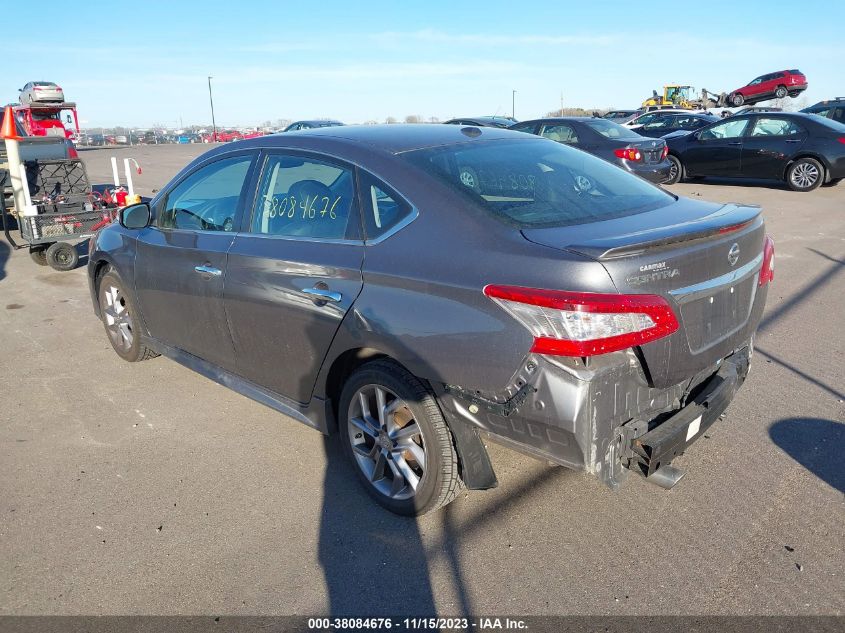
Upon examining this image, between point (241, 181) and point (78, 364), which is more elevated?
point (241, 181)

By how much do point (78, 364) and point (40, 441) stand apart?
141 centimetres

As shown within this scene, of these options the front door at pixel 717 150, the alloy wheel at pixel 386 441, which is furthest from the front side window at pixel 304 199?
the front door at pixel 717 150

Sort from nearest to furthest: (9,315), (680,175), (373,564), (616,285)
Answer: (616,285)
(373,564)
(9,315)
(680,175)

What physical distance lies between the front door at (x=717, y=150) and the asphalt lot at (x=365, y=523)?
11.3 metres

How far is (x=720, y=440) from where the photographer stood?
3.90m

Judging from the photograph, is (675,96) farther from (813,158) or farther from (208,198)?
(208,198)

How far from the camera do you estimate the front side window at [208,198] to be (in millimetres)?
4016

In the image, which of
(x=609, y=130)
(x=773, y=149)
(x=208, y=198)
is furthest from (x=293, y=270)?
(x=773, y=149)

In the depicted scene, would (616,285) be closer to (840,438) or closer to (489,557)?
(489,557)

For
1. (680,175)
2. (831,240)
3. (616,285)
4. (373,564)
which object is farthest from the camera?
(680,175)

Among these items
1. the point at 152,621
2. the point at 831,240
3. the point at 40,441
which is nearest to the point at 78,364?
the point at 40,441

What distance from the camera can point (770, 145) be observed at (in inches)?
563

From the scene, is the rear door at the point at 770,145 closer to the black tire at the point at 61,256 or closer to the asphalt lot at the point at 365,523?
the asphalt lot at the point at 365,523

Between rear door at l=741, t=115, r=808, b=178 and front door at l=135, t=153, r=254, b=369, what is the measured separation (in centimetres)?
1336
